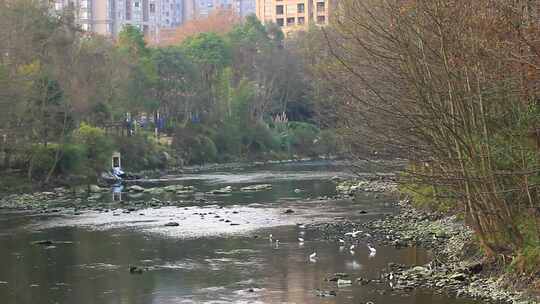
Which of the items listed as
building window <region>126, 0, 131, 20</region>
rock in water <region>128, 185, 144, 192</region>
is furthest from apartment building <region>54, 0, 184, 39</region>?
rock in water <region>128, 185, 144, 192</region>

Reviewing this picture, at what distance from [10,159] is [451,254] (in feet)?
122

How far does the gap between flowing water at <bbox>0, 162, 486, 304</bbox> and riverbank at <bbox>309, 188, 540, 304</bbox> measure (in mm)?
716

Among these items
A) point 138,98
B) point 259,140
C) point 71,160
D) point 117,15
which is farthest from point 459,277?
point 117,15

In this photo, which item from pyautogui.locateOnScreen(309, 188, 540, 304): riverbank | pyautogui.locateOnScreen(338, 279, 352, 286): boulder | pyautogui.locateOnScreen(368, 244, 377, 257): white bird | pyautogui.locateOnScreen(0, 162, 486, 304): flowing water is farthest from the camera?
pyautogui.locateOnScreen(368, 244, 377, 257): white bird

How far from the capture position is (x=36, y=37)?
66125 millimetres

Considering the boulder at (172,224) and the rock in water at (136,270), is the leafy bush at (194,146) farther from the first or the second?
the rock in water at (136,270)

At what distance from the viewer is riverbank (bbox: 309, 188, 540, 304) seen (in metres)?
22.2

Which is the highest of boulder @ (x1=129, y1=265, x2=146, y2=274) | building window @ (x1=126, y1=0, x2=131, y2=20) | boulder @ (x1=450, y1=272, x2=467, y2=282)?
building window @ (x1=126, y1=0, x2=131, y2=20)

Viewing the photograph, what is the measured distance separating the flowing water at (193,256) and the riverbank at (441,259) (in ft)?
2.35

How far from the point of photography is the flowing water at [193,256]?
24062mm

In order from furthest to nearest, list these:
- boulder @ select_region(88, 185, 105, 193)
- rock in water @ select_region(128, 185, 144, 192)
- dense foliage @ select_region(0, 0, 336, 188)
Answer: dense foliage @ select_region(0, 0, 336, 188)
boulder @ select_region(88, 185, 105, 193)
rock in water @ select_region(128, 185, 144, 192)

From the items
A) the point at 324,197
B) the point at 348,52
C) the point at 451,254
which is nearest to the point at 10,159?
the point at 324,197

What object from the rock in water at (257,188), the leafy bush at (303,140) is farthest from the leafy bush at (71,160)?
the leafy bush at (303,140)

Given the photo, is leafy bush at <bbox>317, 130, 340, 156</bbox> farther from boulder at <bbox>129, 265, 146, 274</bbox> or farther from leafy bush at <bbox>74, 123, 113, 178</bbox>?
boulder at <bbox>129, 265, 146, 274</bbox>
